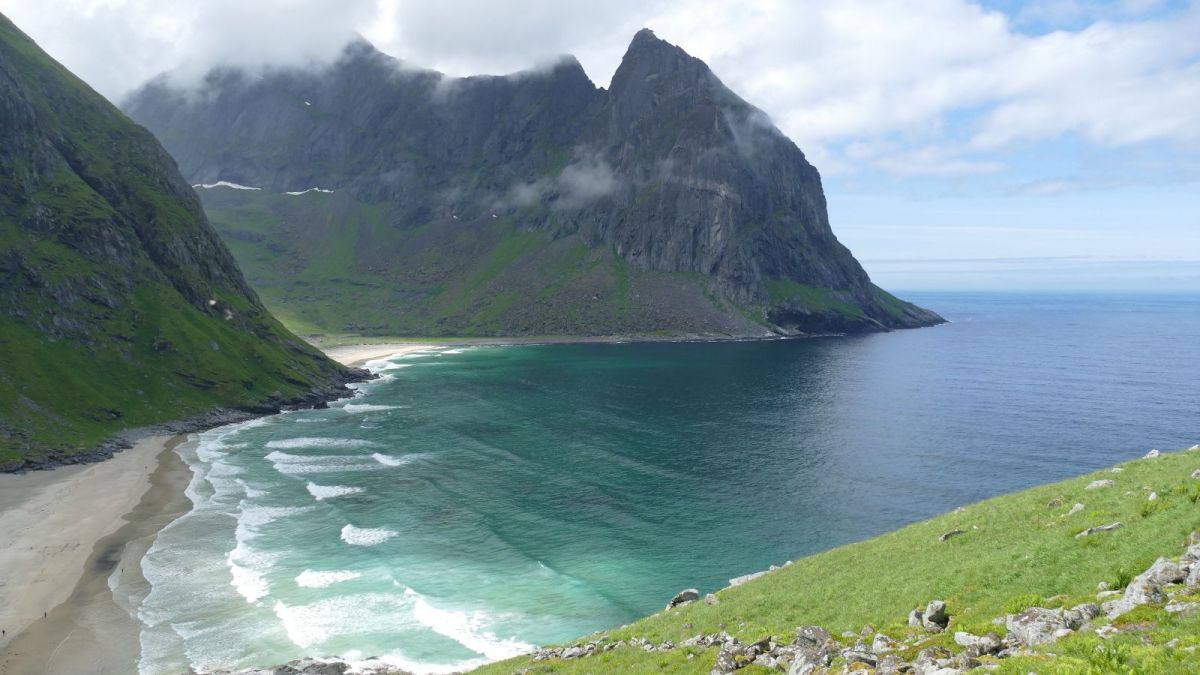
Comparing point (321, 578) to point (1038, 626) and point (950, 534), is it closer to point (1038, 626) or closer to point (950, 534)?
point (950, 534)

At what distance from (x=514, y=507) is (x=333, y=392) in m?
98.9

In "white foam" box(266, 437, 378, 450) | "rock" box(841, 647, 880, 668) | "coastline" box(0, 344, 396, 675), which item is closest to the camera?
"rock" box(841, 647, 880, 668)

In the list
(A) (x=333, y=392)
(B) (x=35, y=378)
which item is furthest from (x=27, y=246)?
(A) (x=333, y=392)

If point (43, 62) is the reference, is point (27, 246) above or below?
below

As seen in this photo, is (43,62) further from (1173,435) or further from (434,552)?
(1173,435)

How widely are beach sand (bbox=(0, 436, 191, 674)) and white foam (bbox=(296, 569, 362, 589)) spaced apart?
12.1 metres

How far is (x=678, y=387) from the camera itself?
176250 mm

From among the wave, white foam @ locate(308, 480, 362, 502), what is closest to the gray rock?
white foam @ locate(308, 480, 362, 502)

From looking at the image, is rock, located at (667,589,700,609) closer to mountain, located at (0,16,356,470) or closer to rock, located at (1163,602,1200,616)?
rock, located at (1163,602,1200,616)

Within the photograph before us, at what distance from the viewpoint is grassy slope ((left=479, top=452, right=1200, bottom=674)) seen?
52.4 feet

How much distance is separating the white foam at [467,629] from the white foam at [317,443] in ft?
205

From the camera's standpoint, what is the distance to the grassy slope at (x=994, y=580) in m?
16.0

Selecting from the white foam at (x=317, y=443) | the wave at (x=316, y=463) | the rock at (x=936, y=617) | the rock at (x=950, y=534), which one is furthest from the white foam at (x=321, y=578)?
the white foam at (x=317, y=443)

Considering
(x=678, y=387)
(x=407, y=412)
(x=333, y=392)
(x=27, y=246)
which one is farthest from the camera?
(x=678, y=387)
